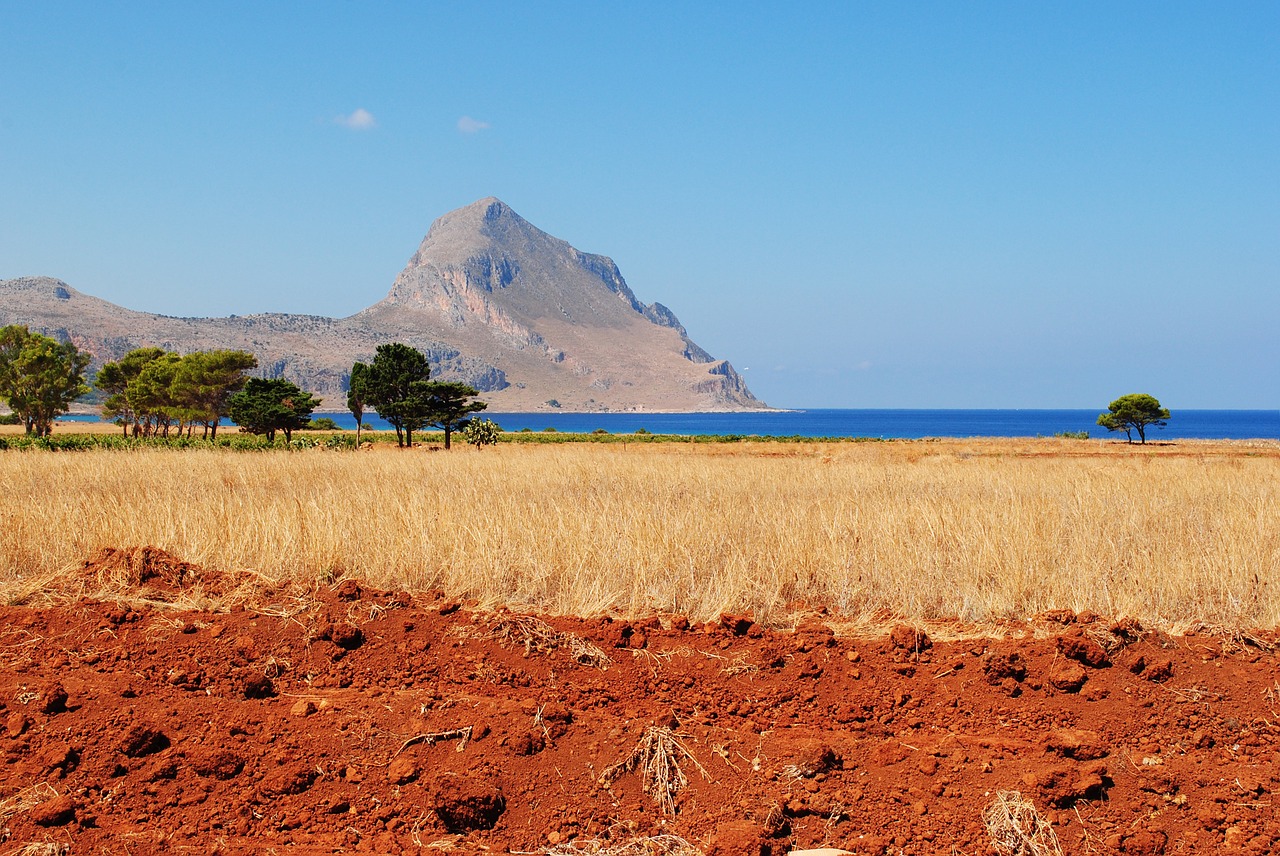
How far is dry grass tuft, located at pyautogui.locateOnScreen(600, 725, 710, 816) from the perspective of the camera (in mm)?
4004

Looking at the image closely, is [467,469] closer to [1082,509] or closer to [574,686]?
[1082,509]

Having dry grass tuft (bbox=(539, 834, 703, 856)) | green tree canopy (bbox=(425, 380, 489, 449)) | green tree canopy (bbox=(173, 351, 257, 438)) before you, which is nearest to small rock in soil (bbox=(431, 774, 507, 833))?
dry grass tuft (bbox=(539, 834, 703, 856))

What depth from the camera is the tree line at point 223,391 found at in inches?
2047

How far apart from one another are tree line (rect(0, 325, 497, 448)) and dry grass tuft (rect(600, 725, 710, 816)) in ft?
148

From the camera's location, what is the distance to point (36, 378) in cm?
6238

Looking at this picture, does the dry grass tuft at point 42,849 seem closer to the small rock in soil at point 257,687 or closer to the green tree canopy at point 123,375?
the small rock in soil at point 257,687

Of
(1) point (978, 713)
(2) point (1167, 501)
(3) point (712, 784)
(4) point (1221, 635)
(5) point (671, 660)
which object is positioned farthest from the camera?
(2) point (1167, 501)

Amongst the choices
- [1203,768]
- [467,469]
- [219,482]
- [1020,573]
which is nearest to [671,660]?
[1203,768]

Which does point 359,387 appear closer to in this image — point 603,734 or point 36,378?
point 36,378

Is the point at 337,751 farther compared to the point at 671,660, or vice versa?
the point at 671,660

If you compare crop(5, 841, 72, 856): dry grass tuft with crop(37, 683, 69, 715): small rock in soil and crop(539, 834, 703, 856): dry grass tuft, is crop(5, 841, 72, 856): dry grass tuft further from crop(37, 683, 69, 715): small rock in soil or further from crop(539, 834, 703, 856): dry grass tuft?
crop(539, 834, 703, 856): dry grass tuft

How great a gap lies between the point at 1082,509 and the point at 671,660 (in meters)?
6.83

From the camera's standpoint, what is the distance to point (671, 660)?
543 cm

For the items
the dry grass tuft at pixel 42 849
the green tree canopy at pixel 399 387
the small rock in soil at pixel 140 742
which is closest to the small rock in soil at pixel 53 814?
the dry grass tuft at pixel 42 849
